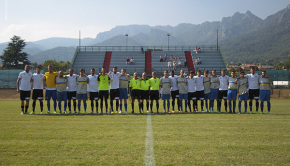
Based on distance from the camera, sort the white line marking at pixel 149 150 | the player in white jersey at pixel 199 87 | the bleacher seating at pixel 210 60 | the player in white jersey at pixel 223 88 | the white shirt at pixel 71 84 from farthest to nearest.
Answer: the bleacher seating at pixel 210 60 < the player in white jersey at pixel 199 87 < the player in white jersey at pixel 223 88 < the white shirt at pixel 71 84 < the white line marking at pixel 149 150

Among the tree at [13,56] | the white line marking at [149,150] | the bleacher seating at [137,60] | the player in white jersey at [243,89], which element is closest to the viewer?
the white line marking at [149,150]

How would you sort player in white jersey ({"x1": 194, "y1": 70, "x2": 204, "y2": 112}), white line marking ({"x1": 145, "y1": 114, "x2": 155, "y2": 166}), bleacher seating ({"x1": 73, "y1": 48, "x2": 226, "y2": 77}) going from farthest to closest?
bleacher seating ({"x1": 73, "y1": 48, "x2": 226, "y2": 77})
player in white jersey ({"x1": 194, "y1": 70, "x2": 204, "y2": 112})
white line marking ({"x1": 145, "y1": 114, "x2": 155, "y2": 166})

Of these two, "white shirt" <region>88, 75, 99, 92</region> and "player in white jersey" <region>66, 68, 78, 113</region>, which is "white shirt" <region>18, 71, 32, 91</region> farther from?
"white shirt" <region>88, 75, 99, 92</region>

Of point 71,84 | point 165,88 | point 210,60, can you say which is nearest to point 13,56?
point 210,60

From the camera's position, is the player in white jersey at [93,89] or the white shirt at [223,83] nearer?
the player in white jersey at [93,89]

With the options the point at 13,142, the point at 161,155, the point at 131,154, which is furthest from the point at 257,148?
the point at 13,142

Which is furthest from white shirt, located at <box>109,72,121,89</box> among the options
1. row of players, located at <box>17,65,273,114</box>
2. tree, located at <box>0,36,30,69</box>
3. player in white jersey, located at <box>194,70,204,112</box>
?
tree, located at <box>0,36,30,69</box>

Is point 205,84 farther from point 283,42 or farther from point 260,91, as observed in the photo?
point 283,42

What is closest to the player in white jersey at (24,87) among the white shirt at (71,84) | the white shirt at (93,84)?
the white shirt at (71,84)

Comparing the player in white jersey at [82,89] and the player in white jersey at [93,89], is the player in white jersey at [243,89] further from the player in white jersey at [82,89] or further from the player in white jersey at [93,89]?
the player in white jersey at [82,89]

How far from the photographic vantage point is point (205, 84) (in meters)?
13.4

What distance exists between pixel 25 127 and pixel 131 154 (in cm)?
462

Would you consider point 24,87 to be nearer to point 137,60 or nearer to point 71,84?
point 71,84

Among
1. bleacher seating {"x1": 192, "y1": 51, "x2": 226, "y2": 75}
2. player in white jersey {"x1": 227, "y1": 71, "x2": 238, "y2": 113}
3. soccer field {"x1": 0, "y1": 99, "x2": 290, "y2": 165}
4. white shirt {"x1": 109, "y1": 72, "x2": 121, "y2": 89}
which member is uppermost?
bleacher seating {"x1": 192, "y1": 51, "x2": 226, "y2": 75}
